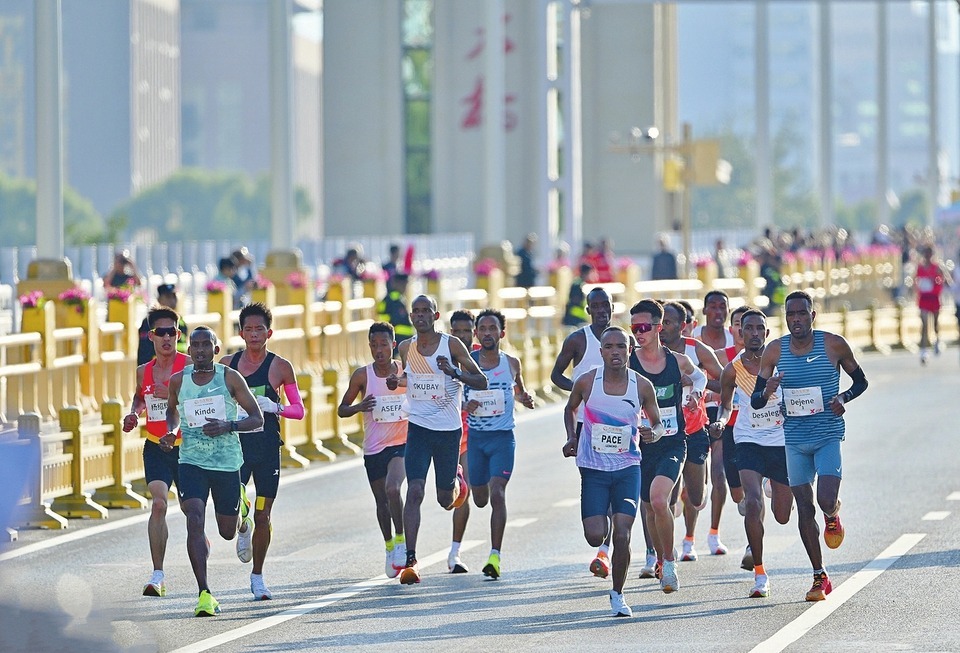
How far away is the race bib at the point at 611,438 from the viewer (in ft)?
39.4

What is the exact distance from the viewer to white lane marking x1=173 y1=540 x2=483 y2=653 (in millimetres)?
10969

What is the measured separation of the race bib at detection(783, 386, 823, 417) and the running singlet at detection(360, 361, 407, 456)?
2.65 metres

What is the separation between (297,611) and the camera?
12297mm

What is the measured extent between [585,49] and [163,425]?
6387 cm

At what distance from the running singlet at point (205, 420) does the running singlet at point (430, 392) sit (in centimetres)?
170

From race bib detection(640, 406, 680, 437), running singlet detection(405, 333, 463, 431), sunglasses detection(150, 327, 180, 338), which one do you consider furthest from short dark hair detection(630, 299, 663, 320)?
sunglasses detection(150, 327, 180, 338)

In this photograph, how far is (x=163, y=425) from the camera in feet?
41.9

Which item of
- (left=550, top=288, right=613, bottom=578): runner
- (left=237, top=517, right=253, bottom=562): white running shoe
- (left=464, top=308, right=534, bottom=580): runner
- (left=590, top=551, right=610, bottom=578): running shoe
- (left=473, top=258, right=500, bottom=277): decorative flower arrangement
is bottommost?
(left=590, top=551, right=610, bottom=578): running shoe

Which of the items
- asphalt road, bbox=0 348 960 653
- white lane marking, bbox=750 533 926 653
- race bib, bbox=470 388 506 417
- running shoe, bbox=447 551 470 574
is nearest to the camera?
asphalt road, bbox=0 348 960 653

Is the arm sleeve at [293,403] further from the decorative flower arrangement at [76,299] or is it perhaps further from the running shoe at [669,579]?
the decorative flower arrangement at [76,299]

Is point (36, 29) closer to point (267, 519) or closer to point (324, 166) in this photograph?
point (267, 519)

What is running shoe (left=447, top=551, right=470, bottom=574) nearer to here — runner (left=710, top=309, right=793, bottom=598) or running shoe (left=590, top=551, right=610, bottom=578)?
running shoe (left=590, top=551, right=610, bottom=578)

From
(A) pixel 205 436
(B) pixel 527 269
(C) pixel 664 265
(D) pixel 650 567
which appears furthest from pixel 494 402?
(C) pixel 664 265

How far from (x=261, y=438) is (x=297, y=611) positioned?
1.15 metres
